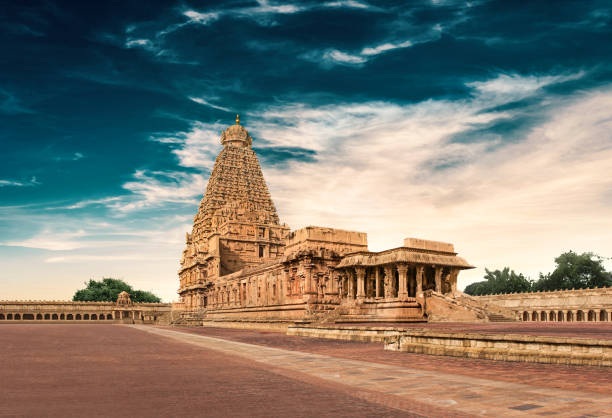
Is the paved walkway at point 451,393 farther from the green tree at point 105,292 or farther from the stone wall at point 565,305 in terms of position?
the green tree at point 105,292

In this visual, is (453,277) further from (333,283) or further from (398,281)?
(333,283)

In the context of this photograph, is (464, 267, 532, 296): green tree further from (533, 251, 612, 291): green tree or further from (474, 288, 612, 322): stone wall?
(474, 288, 612, 322): stone wall

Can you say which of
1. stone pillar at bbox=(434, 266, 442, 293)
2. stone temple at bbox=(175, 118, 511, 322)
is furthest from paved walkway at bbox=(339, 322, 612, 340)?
stone pillar at bbox=(434, 266, 442, 293)

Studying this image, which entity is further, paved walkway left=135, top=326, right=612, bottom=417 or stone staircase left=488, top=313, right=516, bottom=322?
stone staircase left=488, top=313, right=516, bottom=322

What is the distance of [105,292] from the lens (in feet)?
513

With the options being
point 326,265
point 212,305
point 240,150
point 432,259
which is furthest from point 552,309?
point 240,150

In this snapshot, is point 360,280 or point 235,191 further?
point 235,191

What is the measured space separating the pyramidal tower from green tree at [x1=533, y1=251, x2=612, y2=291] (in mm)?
54971

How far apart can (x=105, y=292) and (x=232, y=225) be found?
72380 mm

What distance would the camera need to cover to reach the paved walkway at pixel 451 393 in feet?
27.2

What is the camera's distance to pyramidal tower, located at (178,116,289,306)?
10200 cm

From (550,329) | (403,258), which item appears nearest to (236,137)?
(403,258)

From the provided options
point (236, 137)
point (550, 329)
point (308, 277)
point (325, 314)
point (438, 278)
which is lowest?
point (325, 314)

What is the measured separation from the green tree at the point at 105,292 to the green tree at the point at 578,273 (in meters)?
121
